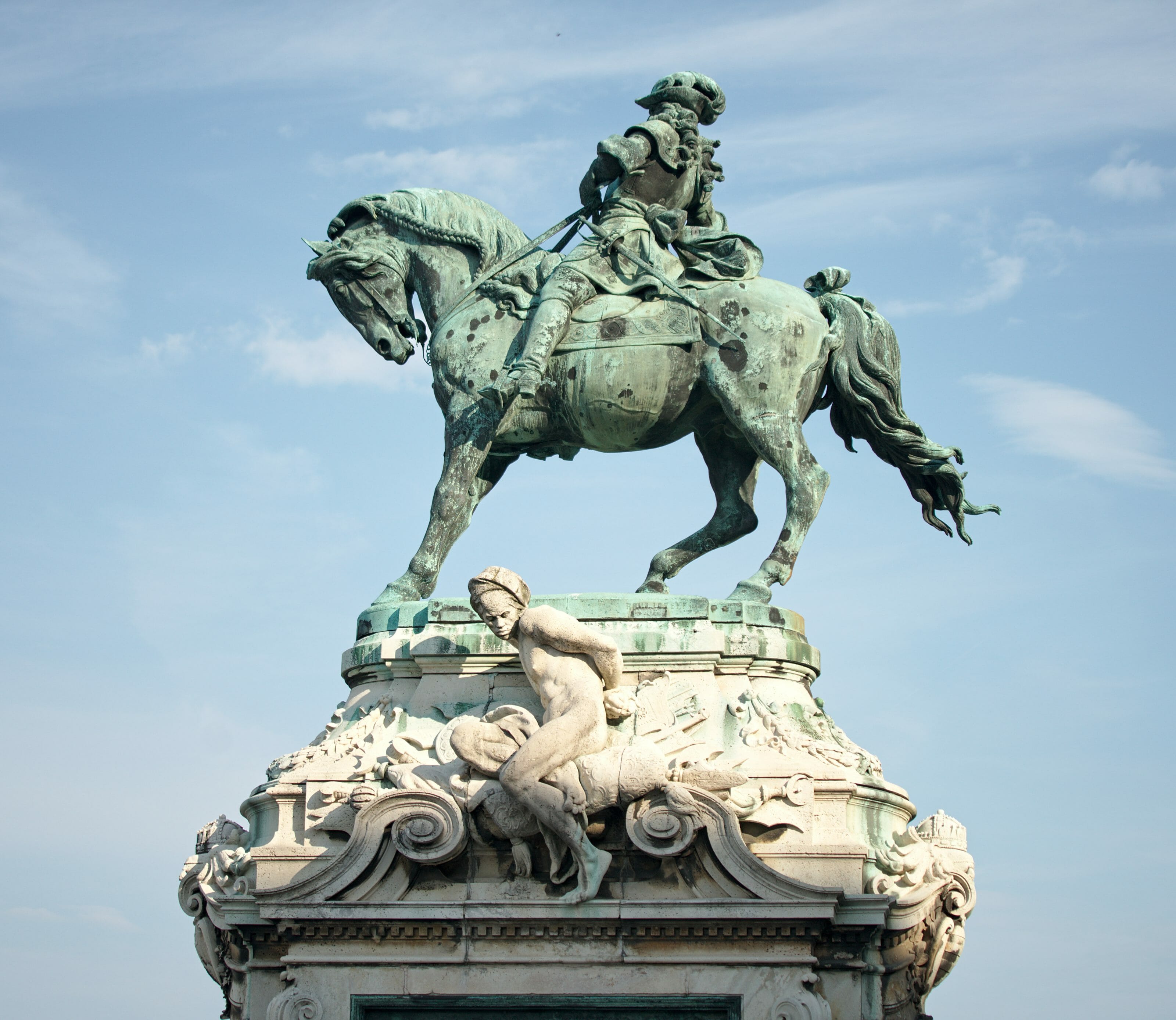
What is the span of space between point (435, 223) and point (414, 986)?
6.57m

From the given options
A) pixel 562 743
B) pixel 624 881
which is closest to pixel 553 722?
pixel 562 743

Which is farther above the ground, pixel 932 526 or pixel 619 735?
pixel 932 526

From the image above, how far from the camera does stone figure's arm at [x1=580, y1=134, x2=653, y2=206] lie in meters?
16.9

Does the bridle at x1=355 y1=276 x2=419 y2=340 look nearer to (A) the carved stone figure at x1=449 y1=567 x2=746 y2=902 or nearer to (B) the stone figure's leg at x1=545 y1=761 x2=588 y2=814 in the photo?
(A) the carved stone figure at x1=449 y1=567 x2=746 y2=902

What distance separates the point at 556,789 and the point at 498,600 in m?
1.48

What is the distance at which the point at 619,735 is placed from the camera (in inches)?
554

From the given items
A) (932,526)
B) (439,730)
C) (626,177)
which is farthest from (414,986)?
(626,177)

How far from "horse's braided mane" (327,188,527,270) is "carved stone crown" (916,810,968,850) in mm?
5889

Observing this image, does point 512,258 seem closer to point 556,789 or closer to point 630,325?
point 630,325

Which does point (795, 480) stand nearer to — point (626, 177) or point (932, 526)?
point (932, 526)

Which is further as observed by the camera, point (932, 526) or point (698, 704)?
point (932, 526)

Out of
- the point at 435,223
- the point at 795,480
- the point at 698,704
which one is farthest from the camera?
the point at 435,223

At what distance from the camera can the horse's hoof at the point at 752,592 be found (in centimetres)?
1532

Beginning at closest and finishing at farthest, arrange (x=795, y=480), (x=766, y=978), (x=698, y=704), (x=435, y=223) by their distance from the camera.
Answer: (x=766, y=978)
(x=698, y=704)
(x=795, y=480)
(x=435, y=223)
